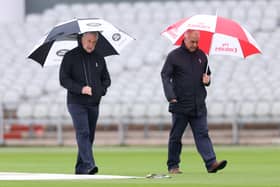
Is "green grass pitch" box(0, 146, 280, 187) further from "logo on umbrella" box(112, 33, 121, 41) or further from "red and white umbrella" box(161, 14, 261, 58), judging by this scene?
"logo on umbrella" box(112, 33, 121, 41)

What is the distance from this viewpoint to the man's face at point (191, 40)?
1475cm

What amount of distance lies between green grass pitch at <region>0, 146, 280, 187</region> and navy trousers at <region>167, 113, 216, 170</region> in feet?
0.94

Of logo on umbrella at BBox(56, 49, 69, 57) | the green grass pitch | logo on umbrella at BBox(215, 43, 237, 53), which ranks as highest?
logo on umbrella at BBox(56, 49, 69, 57)

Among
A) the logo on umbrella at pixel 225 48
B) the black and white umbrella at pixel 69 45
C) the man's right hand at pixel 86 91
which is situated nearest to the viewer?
the man's right hand at pixel 86 91

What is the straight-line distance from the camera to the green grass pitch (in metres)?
12.1

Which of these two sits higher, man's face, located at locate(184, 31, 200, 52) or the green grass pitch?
man's face, located at locate(184, 31, 200, 52)

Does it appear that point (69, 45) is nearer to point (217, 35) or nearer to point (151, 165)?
point (217, 35)

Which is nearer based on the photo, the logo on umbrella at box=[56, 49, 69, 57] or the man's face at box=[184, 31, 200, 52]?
the man's face at box=[184, 31, 200, 52]

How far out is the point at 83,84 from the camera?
47.6ft

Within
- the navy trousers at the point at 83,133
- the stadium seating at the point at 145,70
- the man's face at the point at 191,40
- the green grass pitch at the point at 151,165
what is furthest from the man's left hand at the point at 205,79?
the stadium seating at the point at 145,70

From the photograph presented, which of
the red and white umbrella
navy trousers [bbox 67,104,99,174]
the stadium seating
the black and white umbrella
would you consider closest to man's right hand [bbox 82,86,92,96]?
navy trousers [bbox 67,104,99,174]

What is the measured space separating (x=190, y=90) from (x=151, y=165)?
3.57 m

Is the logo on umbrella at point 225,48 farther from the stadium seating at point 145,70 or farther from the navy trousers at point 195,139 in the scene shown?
the stadium seating at point 145,70

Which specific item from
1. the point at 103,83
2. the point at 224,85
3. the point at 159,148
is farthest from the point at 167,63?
the point at 224,85
